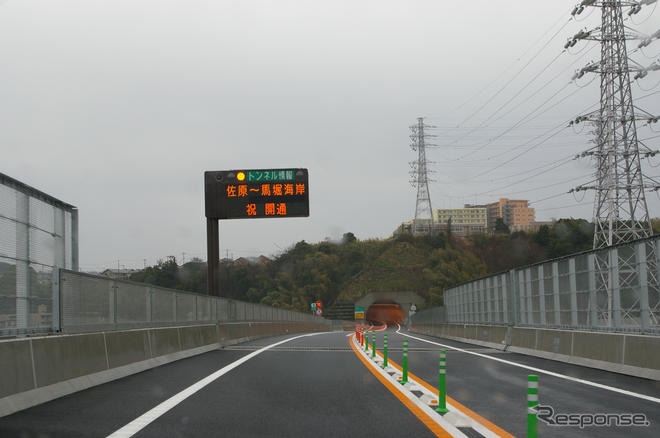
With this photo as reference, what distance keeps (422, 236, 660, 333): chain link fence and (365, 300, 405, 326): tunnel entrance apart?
12820 centimetres

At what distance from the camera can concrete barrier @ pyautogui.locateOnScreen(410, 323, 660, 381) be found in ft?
44.3

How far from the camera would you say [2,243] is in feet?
34.4

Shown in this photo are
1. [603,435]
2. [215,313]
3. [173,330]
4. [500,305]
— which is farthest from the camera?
[500,305]

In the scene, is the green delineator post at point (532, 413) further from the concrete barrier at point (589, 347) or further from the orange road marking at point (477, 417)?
the concrete barrier at point (589, 347)

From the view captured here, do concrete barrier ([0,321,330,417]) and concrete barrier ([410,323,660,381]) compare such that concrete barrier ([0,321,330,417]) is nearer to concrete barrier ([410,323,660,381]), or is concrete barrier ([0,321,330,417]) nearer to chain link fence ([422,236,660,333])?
concrete barrier ([410,323,660,381])

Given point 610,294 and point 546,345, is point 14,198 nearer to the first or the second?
point 610,294

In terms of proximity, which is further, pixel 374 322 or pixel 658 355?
pixel 374 322

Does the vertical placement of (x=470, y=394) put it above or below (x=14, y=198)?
below

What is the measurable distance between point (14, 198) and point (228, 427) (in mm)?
5739

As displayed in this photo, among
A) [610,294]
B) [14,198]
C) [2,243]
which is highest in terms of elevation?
[14,198]

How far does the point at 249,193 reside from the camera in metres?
31.0

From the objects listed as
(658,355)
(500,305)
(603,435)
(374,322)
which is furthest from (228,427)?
(374,322)
